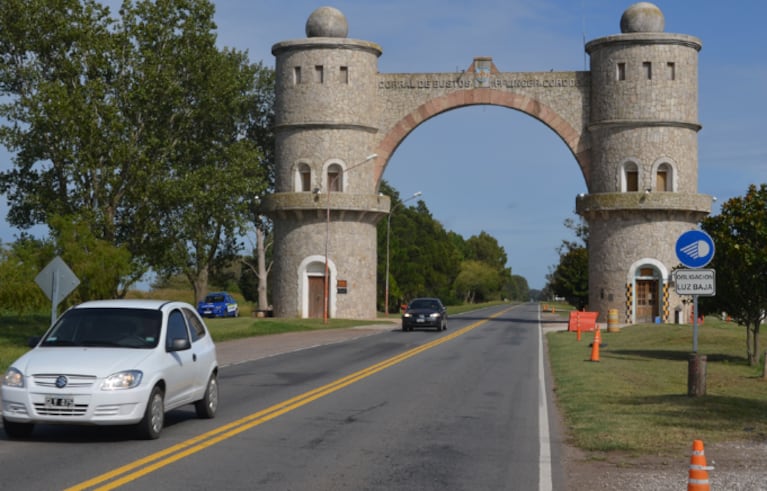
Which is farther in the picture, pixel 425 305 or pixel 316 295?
pixel 316 295

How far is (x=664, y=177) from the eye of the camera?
60688 mm

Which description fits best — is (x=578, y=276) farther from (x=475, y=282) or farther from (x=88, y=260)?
(x=475, y=282)

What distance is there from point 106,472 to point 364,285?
52.6 metres

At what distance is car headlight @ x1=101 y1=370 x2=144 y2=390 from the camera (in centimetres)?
1204

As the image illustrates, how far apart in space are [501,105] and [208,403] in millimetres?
49561

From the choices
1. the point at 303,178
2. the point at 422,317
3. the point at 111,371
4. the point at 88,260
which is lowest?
the point at 111,371

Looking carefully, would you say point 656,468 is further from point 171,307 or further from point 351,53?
point 351,53

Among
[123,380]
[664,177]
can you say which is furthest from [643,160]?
[123,380]

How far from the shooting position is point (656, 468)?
37.5 ft

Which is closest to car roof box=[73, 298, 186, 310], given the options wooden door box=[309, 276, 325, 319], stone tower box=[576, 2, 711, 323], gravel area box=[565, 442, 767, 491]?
gravel area box=[565, 442, 767, 491]

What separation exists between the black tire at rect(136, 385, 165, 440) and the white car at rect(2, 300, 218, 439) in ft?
0.04

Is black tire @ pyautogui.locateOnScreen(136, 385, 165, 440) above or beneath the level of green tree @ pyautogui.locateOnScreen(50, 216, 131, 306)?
beneath

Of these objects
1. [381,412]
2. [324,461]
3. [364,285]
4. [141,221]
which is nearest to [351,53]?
[364,285]

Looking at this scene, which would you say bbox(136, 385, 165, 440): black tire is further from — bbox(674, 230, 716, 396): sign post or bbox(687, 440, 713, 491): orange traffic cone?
bbox(674, 230, 716, 396): sign post
